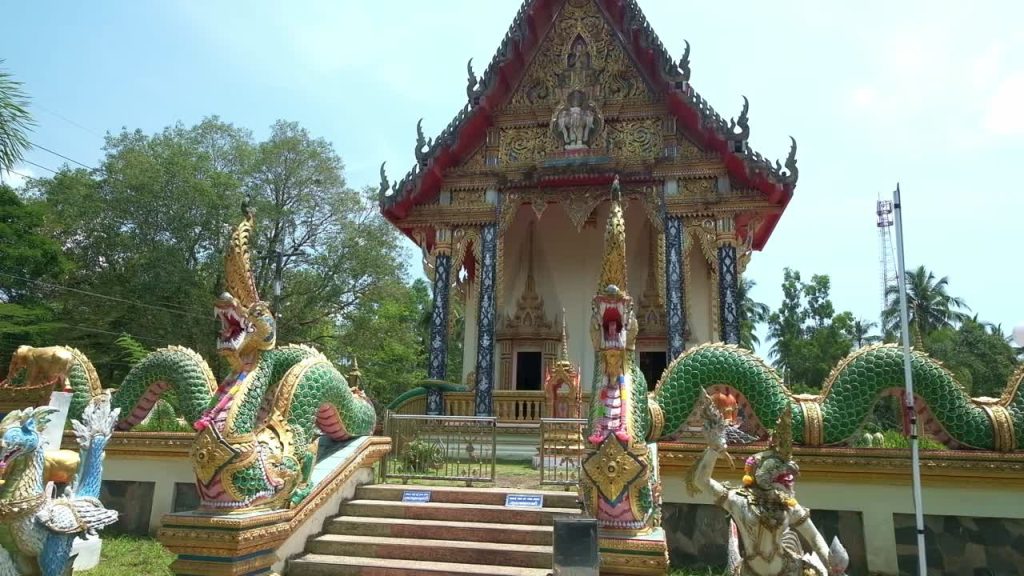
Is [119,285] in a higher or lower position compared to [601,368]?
higher

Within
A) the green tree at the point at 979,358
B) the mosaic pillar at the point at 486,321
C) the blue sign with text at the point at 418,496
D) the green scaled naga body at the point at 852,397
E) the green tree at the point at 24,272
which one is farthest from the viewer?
the green tree at the point at 979,358

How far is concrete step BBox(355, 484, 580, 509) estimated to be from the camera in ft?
20.2

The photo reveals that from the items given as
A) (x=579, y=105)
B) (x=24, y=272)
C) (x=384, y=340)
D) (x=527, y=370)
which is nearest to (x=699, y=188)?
(x=579, y=105)

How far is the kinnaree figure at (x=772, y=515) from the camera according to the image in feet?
12.8

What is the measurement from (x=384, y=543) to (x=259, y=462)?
4.29 feet

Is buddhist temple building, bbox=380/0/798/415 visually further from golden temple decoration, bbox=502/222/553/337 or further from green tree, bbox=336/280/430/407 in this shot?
green tree, bbox=336/280/430/407

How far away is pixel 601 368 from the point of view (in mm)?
5484

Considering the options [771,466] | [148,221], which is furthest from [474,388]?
[148,221]

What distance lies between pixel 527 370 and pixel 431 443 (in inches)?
322

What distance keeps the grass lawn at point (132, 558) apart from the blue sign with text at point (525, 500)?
304cm

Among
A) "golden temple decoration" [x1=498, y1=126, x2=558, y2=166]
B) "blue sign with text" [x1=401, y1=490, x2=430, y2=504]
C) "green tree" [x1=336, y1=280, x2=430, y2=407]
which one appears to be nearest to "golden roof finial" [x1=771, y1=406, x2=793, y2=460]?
"blue sign with text" [x1=401, y1=490, x2=430, y2=504]

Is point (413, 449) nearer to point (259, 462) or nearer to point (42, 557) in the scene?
point (259, 462)

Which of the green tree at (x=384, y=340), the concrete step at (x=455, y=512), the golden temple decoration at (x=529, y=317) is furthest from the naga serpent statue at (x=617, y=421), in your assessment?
the green tree at (x=384, y=340)

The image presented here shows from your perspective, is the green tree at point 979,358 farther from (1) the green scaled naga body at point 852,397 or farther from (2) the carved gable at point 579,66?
(1) the green scaled naga body at point 852,397
